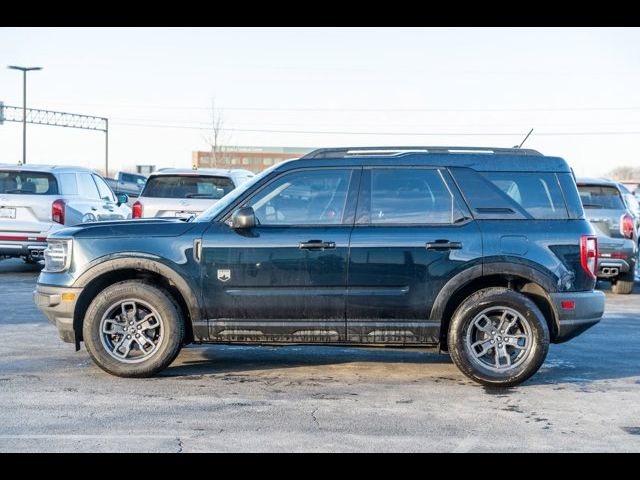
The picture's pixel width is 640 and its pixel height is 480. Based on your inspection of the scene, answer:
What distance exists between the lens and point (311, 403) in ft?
21.7

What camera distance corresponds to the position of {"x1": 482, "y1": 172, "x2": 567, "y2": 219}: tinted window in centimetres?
A: 739

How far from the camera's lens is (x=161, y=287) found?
7477mm

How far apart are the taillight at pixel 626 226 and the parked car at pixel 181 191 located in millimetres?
5803

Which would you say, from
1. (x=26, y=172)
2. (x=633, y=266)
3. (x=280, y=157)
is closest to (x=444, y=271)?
(x=633, y=266)

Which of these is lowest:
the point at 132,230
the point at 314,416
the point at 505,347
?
the point at 314,416

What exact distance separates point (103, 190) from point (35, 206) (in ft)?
6.22

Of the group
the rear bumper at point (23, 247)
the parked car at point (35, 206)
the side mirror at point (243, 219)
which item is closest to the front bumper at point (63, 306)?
the side mirror at point (243, 219)

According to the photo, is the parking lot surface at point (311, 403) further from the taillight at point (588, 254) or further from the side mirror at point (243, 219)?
the side mirror at point (243, 219)

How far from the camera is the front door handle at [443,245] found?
7.20m

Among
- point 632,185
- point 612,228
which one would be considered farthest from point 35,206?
point 632,185

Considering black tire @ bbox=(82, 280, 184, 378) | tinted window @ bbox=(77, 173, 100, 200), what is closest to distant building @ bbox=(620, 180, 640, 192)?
tinted window @ bbox=(77, 173, 100, 200)

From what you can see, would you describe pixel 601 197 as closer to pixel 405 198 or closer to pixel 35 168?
pixel 405 198

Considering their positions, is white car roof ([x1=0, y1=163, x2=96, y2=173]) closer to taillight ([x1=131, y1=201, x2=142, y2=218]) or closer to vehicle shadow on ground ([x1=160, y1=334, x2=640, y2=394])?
taillight ([x1=131, y1=201, x2=142, y2=218])
